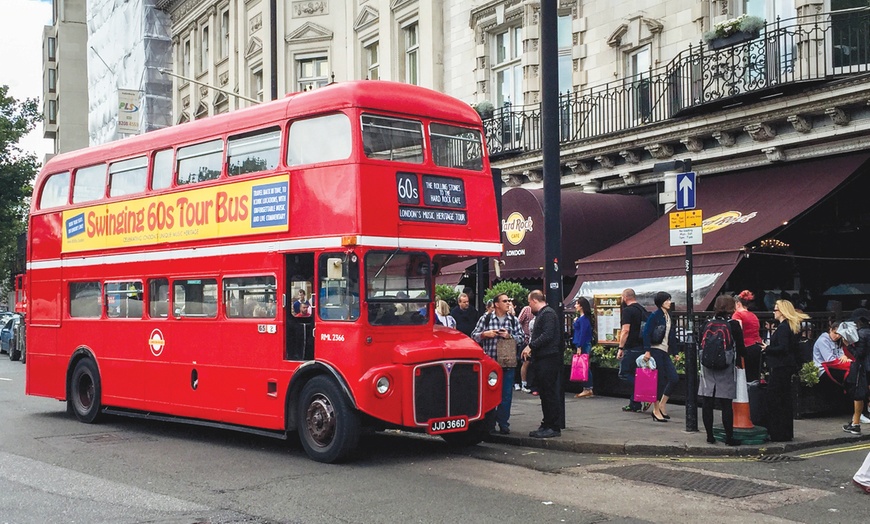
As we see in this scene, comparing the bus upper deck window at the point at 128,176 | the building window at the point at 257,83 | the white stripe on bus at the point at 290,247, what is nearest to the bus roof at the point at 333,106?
the bus upper deck window at the point at 128,176

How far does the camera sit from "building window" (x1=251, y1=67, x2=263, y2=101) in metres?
34.8

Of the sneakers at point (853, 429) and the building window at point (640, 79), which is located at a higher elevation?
the building window at point (640, 79)

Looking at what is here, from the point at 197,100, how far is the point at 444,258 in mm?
30046

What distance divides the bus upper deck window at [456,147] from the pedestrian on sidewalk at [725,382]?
10.8 ft

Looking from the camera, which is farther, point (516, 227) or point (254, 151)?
point (516, 227)

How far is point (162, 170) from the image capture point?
44.1ft

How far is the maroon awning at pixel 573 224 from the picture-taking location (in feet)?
63.2

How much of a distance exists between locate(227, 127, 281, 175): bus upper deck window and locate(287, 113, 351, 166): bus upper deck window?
29cm

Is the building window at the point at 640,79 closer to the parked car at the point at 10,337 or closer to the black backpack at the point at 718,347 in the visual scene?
the black backpack at the point at 718,347

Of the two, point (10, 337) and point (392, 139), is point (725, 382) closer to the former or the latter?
point (392, 139)

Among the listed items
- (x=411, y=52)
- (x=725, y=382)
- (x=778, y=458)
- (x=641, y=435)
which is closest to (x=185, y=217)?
(x=641, y=435)

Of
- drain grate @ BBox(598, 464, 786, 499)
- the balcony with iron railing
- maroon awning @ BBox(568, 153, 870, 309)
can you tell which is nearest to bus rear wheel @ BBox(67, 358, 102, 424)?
drain grate @ BBox(598, 464, 786, 499)

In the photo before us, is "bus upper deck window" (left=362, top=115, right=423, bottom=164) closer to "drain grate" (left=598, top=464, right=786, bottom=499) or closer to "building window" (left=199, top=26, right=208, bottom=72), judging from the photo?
"drain grate" (left=598, top=464, right=786, bottom=499)

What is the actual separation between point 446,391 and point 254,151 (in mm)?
3690
